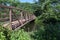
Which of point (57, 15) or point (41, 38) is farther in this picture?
point (57, 15)

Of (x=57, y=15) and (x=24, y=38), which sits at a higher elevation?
(x=24, y=38)

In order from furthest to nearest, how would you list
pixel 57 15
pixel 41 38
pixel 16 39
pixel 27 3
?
pixel 27 3 → pixel 57 15 → pixel 41 38 → pixel 16 39

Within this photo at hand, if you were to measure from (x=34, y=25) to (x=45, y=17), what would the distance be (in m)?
0.91

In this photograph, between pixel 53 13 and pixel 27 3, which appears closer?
pixel 53 13

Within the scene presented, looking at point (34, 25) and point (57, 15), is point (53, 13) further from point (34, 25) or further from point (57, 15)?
point (34, 25)

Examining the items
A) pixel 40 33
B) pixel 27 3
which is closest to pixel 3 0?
pixel 27 3

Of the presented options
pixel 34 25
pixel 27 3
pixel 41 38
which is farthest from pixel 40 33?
pixel 27 3

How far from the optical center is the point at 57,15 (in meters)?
12.6

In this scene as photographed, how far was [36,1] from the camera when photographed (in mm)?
15297

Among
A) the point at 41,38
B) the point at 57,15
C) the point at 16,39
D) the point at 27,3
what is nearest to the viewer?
the point at 16,39

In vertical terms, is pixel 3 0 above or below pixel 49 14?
above

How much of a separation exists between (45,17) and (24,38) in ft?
30.2

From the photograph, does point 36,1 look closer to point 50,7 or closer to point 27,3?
point 27,3

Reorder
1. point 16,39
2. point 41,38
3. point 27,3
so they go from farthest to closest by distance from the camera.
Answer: point 27,3, point 41,38, point 16,39
